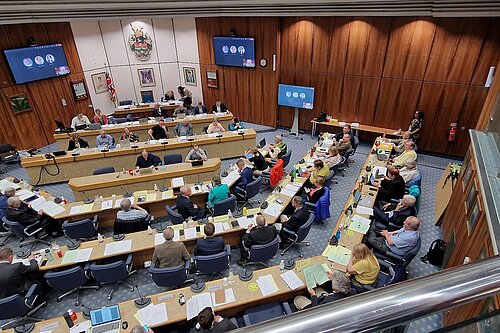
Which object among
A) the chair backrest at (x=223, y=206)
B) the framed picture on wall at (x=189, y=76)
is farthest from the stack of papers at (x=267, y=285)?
the framed picture on wall at (x=189, y=76)

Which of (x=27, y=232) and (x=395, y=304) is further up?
(x=395, y=304)

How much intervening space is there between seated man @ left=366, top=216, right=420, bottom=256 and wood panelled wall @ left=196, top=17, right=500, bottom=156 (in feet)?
21.2

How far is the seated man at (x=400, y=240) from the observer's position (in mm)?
5242

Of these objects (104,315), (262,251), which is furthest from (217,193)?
(104,315)

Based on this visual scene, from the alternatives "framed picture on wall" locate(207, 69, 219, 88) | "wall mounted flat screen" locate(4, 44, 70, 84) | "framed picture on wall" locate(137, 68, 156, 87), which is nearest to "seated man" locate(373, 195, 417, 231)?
"framed picture on wall" locate(207, 69, 219, 88)

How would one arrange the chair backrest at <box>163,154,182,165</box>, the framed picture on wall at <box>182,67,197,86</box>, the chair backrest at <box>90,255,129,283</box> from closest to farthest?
the chair backrest at <box>90,255,129,283</box> < the chair backrest at <box>163,154,182,165</box> < the framed picture on wall at <box>182,67,197,86</box>

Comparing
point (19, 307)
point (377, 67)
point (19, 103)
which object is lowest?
point (19, 307)

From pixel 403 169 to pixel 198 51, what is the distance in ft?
35.2

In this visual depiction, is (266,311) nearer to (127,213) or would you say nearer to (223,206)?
(223,206)

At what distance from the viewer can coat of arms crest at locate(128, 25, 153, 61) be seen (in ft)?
48.2

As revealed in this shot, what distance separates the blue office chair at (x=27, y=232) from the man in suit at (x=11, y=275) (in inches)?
63.8

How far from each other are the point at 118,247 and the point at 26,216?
2594mm

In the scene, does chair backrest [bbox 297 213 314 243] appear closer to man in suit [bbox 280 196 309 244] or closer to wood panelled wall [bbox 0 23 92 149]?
man in suit [bbox 280 196 309 244]

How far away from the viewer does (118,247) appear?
5.70m
